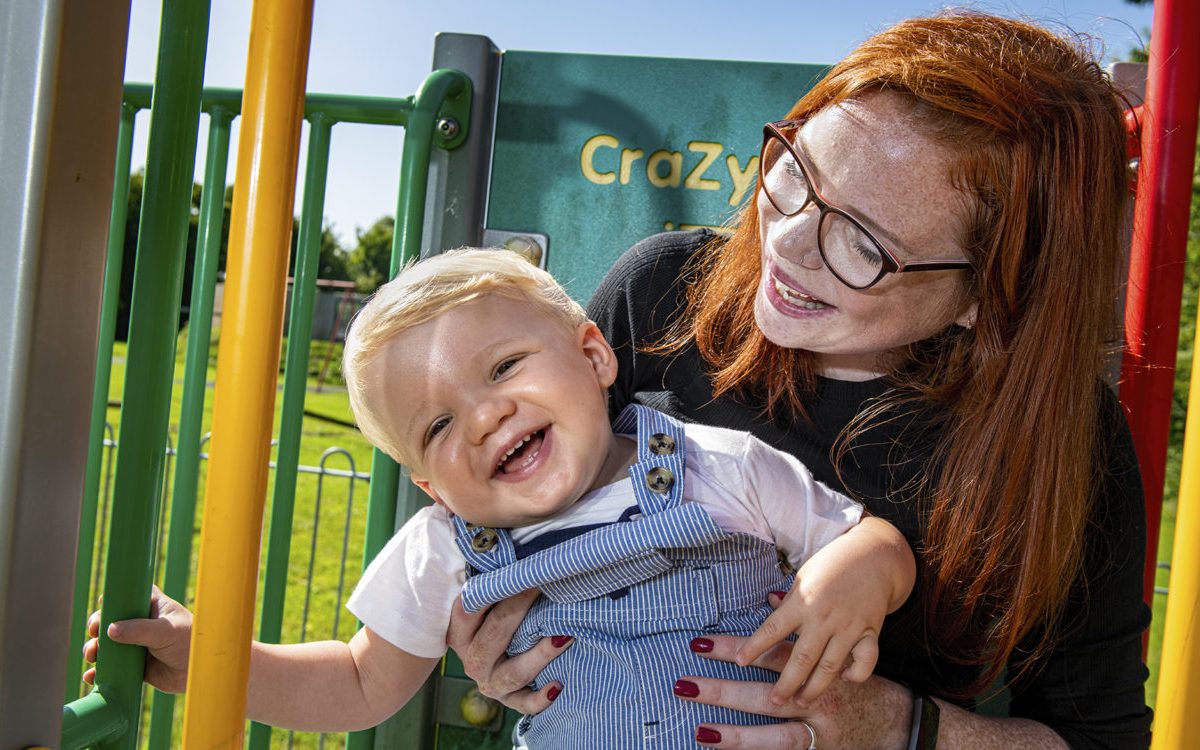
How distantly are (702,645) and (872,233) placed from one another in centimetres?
63

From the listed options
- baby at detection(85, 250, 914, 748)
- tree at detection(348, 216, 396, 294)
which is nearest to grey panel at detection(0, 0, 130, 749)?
baby at detection(85, 250, 914, 748)

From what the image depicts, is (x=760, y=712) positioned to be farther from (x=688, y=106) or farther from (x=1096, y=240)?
(x=688, y=106)

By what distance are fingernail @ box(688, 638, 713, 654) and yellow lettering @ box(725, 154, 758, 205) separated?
1.17m

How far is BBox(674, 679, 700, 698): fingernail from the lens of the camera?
1215 mm

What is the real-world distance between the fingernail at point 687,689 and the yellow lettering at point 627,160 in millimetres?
1247

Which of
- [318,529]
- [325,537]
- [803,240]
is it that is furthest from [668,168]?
[325,537]

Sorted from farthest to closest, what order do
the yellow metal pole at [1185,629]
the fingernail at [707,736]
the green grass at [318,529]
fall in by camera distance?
1. the green grass at [318,529]
2. the fingernail at [707,736]
3. the yellow metal pole at [1185,629]

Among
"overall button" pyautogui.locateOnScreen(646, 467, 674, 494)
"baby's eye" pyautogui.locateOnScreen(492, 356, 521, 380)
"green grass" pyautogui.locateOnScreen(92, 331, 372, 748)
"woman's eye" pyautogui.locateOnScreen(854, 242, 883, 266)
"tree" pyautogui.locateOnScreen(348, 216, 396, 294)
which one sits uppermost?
"tree" pyautogui.locateOnScreen(348, 216, 396, 294)

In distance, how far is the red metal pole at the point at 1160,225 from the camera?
5.41ft

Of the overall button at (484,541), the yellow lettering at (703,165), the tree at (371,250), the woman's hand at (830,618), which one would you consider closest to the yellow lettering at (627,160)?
the yellow lettering at (703,165)

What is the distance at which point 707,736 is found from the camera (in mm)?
1204

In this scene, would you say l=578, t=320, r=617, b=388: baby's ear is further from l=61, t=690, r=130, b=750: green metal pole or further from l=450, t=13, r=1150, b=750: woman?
l=61, t=690, r=130, b=750: green metal pole

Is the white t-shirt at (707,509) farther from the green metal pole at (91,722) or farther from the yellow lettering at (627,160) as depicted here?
the yellow lettering at (627,160)

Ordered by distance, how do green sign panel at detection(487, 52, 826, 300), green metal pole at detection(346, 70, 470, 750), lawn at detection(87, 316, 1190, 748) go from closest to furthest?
green metal pole at detection(346, 70, 470, 750) < green sign panel at detection(487, 52, 826, 300) < lawn at detection(87, 316, 1190, 748)
